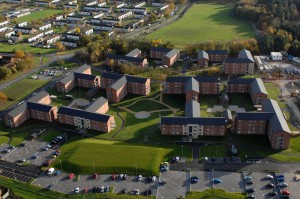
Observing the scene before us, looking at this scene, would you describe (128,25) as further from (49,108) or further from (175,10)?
(49,108)

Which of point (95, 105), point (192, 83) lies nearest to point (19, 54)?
point (95, 105)

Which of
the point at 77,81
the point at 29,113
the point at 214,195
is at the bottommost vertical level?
the point at 214,195

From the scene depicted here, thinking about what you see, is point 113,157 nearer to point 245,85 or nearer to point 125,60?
point 245,85

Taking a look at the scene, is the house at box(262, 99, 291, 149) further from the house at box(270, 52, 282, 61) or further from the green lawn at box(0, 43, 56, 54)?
the green lawn at box(0, 43, 56, 54)

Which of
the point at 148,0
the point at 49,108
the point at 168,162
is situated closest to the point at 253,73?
the point at 168,162

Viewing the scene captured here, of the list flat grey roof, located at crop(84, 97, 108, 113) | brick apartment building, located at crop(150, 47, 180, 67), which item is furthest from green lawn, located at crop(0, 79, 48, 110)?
brick apartment building, located at crop(150, 47, 180, 67)

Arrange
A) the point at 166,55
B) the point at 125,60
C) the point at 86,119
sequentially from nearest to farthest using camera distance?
the point at 86,119, the point at 166,55, the point at 125,60
